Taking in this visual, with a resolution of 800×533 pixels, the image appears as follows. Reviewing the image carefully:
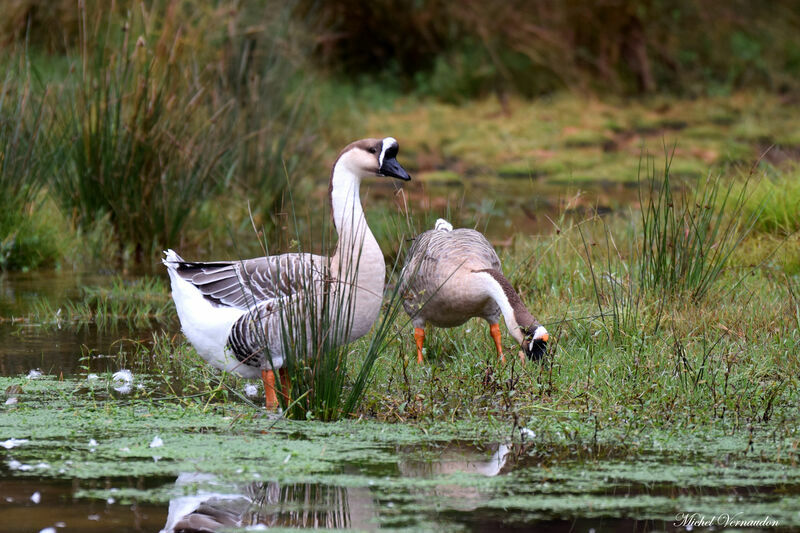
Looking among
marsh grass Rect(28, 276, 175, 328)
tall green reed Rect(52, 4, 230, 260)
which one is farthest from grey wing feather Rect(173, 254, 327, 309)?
tall green reed Rect(52, 4, 230, 260)

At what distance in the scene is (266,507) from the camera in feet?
14.8

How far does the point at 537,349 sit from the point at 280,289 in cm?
148

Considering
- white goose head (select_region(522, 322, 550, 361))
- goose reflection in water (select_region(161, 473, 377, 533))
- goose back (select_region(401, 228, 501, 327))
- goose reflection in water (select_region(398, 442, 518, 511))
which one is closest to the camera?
goose reflection in water (select_region(161, 473, 377, 533))

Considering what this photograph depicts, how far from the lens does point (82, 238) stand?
10.5 metres

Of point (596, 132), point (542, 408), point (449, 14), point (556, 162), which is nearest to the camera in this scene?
point (542, 408)

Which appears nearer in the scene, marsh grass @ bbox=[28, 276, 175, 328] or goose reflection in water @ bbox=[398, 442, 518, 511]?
goose reflection in water @ bbox=[398, 442, 518, 511]

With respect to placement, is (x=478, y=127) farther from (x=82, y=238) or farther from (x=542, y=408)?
(x=542, y=408)

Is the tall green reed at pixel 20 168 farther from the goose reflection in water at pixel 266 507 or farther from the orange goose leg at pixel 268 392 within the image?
the goose reflection in water at pixel 266 507

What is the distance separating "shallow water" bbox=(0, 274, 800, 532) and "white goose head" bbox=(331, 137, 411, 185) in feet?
5.13

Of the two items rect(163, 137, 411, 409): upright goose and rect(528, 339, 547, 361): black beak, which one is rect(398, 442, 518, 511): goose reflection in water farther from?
rect(528, 339, 547, 361): black beak

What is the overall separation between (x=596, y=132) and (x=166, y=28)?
1022 cm

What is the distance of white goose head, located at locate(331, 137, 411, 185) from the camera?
6.60m

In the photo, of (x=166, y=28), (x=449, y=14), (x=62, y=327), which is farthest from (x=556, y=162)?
(x=62, y=327)

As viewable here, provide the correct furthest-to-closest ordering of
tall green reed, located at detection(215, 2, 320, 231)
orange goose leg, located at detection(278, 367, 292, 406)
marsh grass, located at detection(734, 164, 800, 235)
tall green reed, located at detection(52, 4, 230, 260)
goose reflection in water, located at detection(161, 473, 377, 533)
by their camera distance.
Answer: tall green reed, located at detection(215, 2, 320, 231)
tall green reed, located at detection(52, 4, 230, 260)
marsh grass, located at detection(734, 164, 800, 235)
orange goose leg, located at detection(278, 367, 292, 406)
goose reflection in water, located at detection(161, 473, 377, 533)
